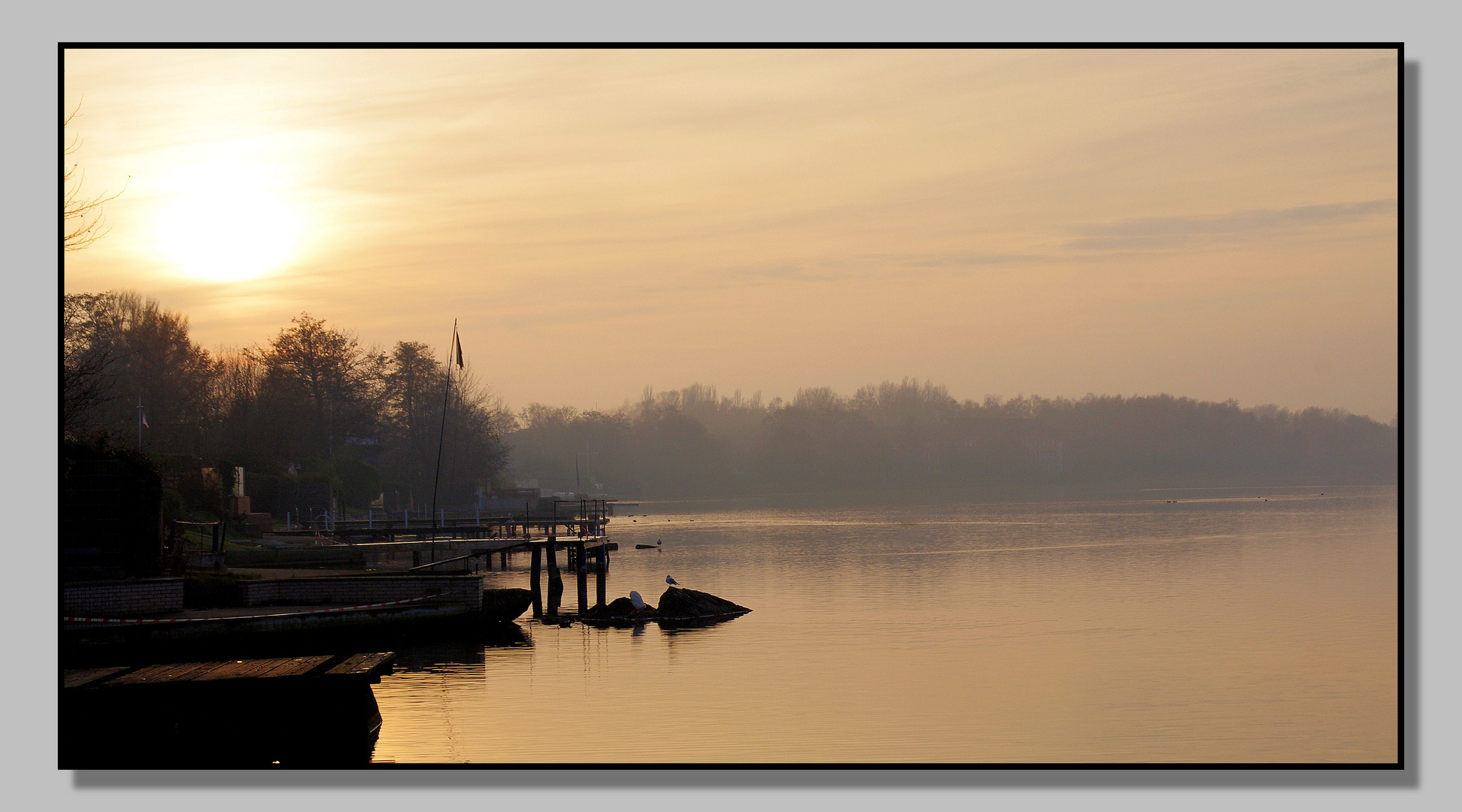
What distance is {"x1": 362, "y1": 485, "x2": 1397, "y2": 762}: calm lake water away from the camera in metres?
18.6

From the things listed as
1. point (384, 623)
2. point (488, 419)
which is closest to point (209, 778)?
point (384, 623)

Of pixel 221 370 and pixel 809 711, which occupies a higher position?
pixel 221 370

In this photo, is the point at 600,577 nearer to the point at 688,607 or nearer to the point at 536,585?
the point at 536,585

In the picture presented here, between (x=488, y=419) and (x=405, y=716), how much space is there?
267 feet

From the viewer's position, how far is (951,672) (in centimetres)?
2514

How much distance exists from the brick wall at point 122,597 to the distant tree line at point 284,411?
45.0 ft

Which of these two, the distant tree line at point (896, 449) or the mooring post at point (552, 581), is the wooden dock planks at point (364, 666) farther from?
the distant tree line at point (896, 449)

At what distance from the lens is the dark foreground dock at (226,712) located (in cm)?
1443

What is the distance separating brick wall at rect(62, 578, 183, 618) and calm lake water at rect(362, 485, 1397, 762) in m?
4.37

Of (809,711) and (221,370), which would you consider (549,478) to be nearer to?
(221,370)

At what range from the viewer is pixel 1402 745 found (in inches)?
479

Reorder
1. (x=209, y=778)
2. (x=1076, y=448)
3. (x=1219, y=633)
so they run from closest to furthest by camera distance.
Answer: (x=209, y=778), (x=1219, y=633), (x=1076, y=448)

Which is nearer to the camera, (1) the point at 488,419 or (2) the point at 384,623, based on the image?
(2) the point at 384,623

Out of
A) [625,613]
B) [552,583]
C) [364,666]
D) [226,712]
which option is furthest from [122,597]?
[552,583]
